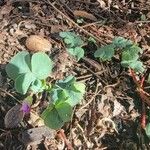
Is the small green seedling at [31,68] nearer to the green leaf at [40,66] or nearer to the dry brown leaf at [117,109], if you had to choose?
the green leaf at [40,66]

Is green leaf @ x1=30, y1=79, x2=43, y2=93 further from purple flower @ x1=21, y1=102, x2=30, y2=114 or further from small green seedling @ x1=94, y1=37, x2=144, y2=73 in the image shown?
small green seedling @ x1=94, y1=37, x2=144, y2=73

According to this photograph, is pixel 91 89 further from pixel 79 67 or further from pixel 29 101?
pixel 29 101

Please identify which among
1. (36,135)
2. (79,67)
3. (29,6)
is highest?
(29,6)

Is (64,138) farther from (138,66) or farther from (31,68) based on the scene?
A: (138,66)

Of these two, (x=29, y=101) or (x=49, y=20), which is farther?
(x=49, y=20)

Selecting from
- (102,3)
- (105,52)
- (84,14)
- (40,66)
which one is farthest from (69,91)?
(102,3)

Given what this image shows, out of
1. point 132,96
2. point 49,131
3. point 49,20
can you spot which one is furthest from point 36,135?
point 49,20
